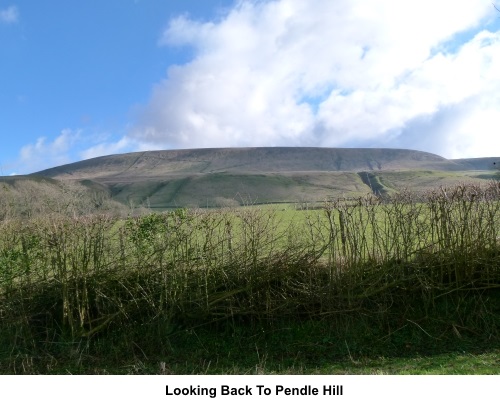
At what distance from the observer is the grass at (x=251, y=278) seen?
9477mm

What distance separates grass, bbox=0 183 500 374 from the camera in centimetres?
948

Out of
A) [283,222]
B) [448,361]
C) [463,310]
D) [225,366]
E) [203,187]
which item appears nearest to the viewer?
[448,361]

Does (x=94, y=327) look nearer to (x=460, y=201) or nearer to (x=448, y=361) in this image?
(x=448, y=361)

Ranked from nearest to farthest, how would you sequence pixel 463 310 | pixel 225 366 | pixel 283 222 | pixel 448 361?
pixel 448 361 → pixel 225 366 → pixel 463 310 → pixel 283 222

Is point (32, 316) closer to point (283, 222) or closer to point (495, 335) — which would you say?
point (283, 222)

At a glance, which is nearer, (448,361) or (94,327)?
(448,361)

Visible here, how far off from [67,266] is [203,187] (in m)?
135

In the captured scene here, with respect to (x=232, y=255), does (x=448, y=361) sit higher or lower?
lower

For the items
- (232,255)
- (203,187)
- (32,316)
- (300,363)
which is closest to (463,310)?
(300,363)

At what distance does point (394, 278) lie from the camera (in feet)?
32.9

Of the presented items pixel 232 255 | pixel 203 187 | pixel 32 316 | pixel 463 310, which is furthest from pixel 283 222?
pixel 203 187

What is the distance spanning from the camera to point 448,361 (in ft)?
26.3

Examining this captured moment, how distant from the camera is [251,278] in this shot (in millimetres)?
9961

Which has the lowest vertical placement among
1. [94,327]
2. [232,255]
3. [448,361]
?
[448,361]
